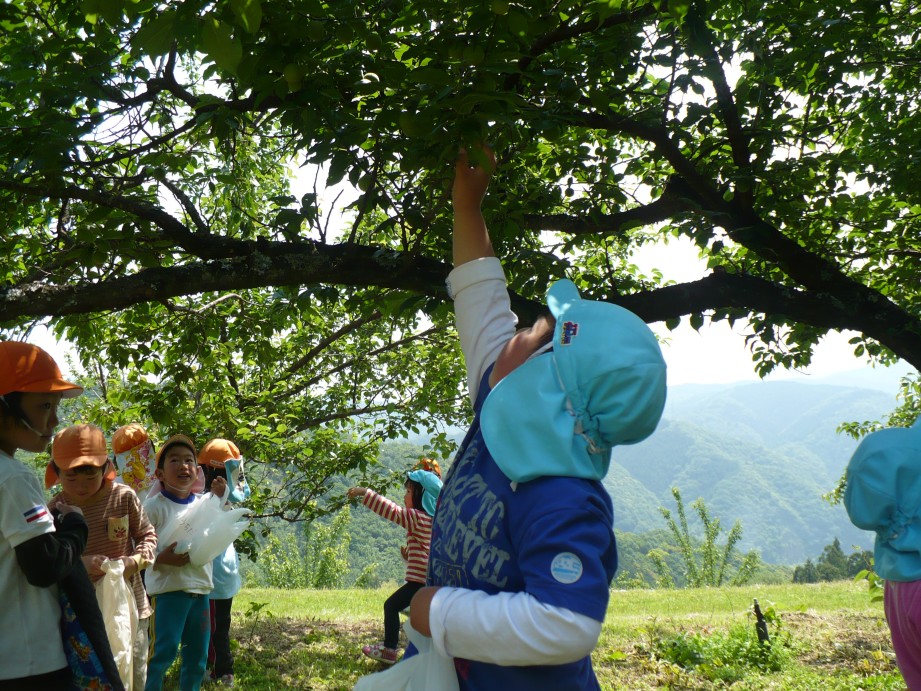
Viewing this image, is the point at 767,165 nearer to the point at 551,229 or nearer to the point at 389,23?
the point at 551,229

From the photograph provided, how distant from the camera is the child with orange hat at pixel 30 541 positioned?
2178 mm

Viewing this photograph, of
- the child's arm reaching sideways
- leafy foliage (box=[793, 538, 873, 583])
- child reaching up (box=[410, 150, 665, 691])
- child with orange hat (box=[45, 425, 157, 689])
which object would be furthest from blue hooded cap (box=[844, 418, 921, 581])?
leafy foliage (box=[793, 538, 873, 583])

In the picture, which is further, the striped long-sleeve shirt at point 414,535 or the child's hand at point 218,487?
the striped long-sleeve shirt at point 414,535

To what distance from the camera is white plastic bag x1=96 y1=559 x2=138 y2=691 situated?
3.61 metres

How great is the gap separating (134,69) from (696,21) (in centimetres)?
279

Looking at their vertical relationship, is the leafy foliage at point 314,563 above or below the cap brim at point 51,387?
below

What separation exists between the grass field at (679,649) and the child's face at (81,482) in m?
2.44

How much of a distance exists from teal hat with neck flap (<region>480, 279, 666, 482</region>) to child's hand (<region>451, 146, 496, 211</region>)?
0.78m

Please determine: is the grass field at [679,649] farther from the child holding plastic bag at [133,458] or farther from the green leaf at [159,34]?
the green leaf at [159,34]

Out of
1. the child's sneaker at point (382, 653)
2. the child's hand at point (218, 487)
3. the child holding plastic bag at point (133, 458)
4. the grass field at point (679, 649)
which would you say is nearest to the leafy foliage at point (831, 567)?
the grass field at point (679, 649)

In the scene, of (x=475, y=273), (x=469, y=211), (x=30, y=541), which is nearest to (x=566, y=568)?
(x=475, y=273)

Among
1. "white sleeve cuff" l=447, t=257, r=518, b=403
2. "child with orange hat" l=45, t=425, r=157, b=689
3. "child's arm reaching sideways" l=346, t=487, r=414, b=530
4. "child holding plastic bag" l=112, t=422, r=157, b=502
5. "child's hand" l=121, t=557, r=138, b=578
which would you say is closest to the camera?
"white sleeve cuff" l=447, t=257, r=518, b=403

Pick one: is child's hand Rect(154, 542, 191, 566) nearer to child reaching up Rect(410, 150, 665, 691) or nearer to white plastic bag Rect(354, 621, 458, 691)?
white plastic bag Rect(354, 621, 458, 691)

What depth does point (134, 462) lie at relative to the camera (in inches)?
197
